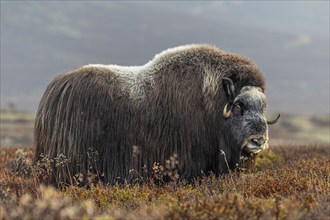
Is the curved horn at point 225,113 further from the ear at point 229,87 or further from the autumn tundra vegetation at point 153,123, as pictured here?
the ear at point 229,87

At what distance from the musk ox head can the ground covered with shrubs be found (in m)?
0.41

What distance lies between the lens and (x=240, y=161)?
668 cm

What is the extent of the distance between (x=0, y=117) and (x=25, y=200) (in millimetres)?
37952

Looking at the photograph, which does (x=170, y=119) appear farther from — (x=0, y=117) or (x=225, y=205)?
(x=0, y=117)

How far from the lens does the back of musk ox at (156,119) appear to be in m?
6.54

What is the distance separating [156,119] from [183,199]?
2810 mm

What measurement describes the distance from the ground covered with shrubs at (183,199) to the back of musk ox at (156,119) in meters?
0.40

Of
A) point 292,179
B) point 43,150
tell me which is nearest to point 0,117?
point 43,150

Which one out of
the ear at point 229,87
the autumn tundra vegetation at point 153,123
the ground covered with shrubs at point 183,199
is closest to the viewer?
the ground covered with shrubs at point 183,199

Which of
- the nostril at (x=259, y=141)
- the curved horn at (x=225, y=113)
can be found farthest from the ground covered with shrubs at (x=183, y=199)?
the curved horn at (x=225, y=113)

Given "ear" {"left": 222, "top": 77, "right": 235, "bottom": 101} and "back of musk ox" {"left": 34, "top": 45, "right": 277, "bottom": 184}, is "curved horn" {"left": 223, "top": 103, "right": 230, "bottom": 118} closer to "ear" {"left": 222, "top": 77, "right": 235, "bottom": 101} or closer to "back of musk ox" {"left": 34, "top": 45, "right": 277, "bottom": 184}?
"back of musk ox" {"left": 34, "top": 45, "right": 277, "bottom": 184}

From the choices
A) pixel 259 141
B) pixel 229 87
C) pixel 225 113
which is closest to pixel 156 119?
pixel 225 113

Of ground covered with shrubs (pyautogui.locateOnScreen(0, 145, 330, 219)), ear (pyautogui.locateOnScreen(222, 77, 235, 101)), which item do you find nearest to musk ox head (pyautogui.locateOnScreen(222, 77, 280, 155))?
ear (pyautogui.locateOnScreen(222, 77, 235, 101))

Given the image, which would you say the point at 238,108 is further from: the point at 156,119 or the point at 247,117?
the point at 156,119
